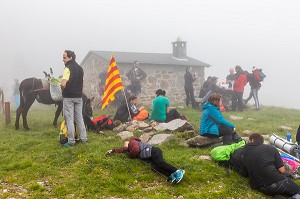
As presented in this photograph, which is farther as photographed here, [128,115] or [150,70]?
[150,70]

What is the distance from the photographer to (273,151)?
6.32 metres

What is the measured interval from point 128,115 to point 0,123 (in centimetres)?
550

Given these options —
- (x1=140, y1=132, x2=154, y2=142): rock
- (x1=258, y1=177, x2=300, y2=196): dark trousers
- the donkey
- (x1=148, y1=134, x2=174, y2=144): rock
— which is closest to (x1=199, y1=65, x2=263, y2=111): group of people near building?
(x1=140, y1=132, x2=154, y2=142): rock

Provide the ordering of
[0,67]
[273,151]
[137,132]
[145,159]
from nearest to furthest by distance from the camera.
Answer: [273,151] < [145,159] < [137,132] < [0,67]

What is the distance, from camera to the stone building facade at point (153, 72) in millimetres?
22016

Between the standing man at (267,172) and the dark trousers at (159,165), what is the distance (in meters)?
1.64

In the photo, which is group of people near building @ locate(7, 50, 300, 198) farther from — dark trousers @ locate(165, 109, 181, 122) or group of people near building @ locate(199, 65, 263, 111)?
group of people near building @ locate(199, 65, 263, 111)

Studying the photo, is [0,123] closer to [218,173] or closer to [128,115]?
[128,115]

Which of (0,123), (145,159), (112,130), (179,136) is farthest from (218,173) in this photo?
(0,123)

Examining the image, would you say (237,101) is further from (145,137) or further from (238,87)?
(145,137)

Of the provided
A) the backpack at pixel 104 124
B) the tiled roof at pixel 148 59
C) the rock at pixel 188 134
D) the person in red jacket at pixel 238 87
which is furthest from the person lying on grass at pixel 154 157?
the tiled roof at pixel 148 59

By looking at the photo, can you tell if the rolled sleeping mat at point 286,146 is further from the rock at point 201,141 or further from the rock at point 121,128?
the rock at point 121,128

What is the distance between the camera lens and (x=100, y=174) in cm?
665

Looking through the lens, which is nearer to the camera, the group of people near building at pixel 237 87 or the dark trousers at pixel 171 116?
the dark trousers at pixel 171 116
